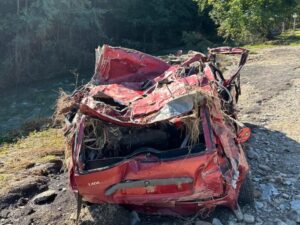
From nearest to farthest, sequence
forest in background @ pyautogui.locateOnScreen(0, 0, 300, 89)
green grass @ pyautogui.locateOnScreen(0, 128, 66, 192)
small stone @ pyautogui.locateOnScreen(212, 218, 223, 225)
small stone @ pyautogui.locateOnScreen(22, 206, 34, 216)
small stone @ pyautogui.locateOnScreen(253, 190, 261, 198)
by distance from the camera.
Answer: small stone @ pyautogui.locateOnScreen(212, 218, 223, 225)
small stone @ pyautogui.locateOnScreen(253, 190, 261, 198)
small stone @ pyautogui.locateOnScreen(22, 206, 34, 216)
green grass @ pyautogui.locateOnScreen(0, 128, 66, 192)
forest in background @ pyautogui.locateOnScreen(0, 0, 300, 89)

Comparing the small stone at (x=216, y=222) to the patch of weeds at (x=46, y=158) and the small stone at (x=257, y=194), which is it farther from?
the patch of weeds at (x=46, y=158)

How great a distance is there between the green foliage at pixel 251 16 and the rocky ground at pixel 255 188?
11.7m

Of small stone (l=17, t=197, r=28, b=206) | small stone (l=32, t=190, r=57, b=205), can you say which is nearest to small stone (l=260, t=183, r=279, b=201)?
small stone (l=32, t=190, r=57, b=205)

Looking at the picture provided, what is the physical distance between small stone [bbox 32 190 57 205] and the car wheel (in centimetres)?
229

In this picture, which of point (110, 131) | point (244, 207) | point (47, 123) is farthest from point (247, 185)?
point (47, 123)

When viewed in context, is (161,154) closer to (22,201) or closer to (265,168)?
(265,168)

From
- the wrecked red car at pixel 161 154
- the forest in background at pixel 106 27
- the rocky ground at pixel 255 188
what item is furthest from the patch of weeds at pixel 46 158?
the forest in background at pixel 106 27

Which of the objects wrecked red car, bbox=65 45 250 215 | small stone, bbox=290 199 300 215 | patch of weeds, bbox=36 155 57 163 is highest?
wrecked red car, bbox=65 45 250 215

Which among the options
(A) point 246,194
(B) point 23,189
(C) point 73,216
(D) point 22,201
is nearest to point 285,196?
(A) point 246,194

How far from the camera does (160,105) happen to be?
423 centimetres

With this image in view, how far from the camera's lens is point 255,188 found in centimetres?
480

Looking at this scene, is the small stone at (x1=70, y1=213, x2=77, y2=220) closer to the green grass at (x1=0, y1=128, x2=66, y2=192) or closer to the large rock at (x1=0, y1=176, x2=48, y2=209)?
the large rock at (x1=0, y1=176, x2=48, y2=209)

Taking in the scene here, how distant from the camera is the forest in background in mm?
14711

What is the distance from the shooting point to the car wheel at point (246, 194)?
4352mm
